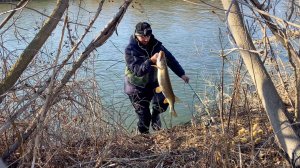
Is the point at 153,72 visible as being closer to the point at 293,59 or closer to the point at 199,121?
the point at 199,121

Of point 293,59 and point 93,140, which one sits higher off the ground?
point 293,59

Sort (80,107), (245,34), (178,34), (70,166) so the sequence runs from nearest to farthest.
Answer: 1. (245,34)
2. (70,166)
3. (80,107)
4. (178,34)

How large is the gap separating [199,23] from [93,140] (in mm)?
10019

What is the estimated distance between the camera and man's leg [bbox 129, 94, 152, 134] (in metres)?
6.15

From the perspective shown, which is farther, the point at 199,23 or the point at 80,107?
A: the point at 199,23

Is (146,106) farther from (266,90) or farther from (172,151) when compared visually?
(266,90)

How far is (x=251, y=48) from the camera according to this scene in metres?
3.96

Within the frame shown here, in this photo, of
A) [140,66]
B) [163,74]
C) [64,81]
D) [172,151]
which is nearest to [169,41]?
[140,66]

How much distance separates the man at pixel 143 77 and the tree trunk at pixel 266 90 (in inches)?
75.8

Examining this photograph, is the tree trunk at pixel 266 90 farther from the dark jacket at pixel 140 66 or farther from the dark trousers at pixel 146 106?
the dark trousers at pixel 146 106

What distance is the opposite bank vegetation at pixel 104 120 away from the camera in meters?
3.95

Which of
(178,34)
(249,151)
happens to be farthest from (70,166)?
(178,34)

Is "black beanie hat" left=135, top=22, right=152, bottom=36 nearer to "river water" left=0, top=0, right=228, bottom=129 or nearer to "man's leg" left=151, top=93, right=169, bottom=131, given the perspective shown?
"river water" left=0, top=0, right=228, bottom=129

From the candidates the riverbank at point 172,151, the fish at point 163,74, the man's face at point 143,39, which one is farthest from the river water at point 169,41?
the riverbank at point 172,151
